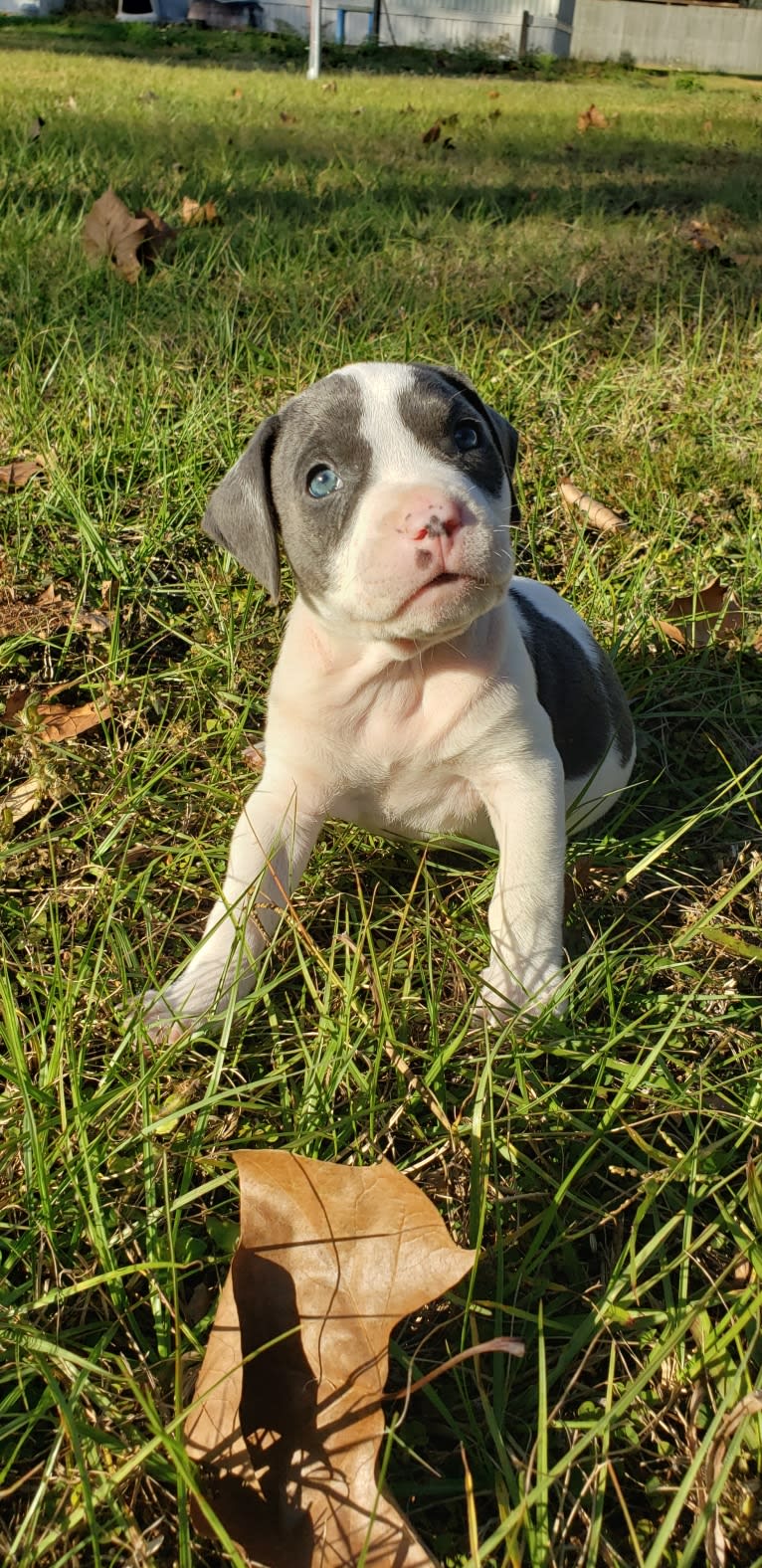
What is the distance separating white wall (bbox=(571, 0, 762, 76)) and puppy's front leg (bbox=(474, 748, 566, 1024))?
3411 cm

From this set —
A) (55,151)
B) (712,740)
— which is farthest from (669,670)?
(55,151)

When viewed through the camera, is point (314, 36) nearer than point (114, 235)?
No

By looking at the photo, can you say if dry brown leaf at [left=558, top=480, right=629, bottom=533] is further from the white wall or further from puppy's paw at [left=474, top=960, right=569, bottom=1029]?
the white wall

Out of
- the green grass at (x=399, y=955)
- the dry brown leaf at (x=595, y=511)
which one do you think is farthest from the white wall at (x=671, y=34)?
the dry brown leaf at (x=595, y=511)

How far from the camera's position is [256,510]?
2.82 meters

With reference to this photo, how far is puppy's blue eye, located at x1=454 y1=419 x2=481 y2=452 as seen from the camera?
269 centimetres

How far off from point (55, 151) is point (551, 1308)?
7.02 metres

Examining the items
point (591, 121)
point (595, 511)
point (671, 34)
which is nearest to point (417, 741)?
point (595, 511)

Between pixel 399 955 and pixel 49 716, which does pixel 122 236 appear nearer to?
pixel 49 716

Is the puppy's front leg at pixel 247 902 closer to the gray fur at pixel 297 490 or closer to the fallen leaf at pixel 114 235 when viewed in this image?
the gray fur at pixel 297 490

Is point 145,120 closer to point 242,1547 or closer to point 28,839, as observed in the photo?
point 28,839

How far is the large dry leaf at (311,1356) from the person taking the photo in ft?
5.20

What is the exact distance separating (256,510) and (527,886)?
106 cm

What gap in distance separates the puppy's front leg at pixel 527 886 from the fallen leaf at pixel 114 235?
374 cm
